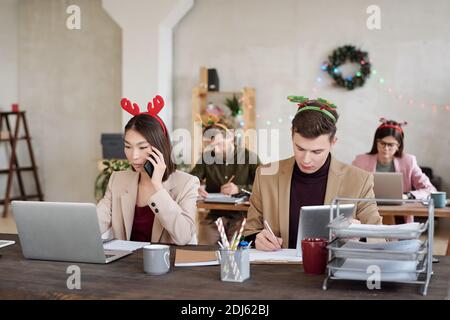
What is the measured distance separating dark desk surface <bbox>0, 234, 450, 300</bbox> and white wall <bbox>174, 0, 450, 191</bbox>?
5.23 m

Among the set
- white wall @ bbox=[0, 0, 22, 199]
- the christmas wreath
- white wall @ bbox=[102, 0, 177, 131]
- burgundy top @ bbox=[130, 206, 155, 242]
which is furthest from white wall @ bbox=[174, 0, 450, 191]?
burgundy top @ bbox=[130, 206, 155, 242]

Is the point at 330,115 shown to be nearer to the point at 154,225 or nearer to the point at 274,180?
the point at 274,180

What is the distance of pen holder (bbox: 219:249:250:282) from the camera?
1998mm

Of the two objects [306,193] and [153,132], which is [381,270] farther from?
[153,132]

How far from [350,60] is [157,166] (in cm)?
493

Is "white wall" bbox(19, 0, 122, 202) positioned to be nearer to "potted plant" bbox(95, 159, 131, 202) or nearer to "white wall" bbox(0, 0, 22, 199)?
"white wall" bbox(0, 0, 22, 199)

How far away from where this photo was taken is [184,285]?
196 centimetres

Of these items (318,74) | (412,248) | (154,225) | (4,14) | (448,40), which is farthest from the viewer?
(4,14)

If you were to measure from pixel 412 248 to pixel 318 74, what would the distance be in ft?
18.9

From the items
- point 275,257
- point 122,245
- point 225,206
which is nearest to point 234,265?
point 275,257

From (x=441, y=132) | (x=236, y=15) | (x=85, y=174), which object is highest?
(x=236, y=15)

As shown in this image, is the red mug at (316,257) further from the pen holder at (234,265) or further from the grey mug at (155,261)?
the grey mug at (155,261)

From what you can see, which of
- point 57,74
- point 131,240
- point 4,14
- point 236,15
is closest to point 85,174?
point 57,74

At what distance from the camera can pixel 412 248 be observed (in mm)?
1929
